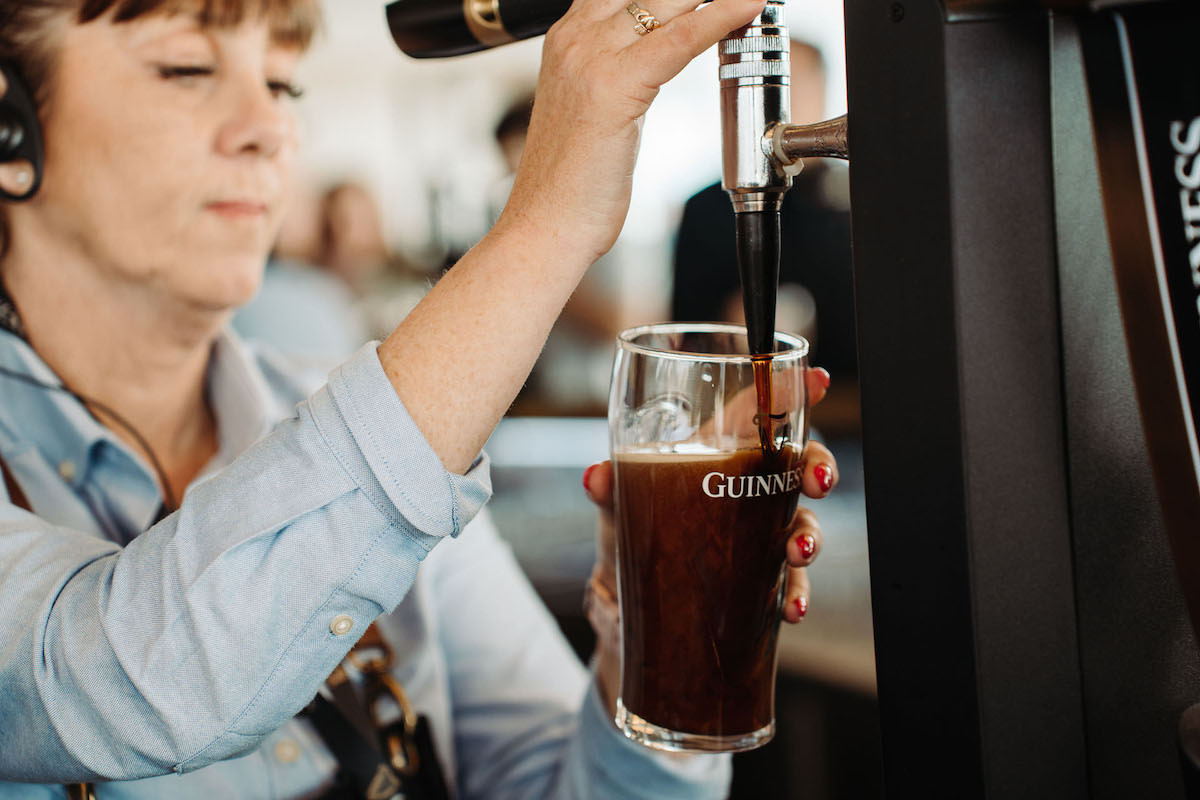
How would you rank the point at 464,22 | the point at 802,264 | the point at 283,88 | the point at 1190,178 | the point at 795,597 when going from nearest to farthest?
the point at 1190,178
the point at 464,22
the point at 795,597
the point at 283,88
the point at 802,264

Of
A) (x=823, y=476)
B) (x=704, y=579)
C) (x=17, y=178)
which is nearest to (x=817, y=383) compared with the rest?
(x=823, y=476)

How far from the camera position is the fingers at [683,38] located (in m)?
0.47

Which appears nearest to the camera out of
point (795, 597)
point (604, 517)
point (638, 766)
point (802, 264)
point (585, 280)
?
point (795, 597)

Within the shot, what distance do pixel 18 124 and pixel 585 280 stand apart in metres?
1.42

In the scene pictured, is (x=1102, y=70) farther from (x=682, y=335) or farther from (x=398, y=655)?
(x=398, y=655)

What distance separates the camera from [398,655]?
114 cm

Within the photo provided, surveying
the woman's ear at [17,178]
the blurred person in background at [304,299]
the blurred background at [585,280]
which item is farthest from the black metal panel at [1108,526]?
the blurred person in background at [304,299]

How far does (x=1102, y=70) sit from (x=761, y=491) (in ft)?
0.93

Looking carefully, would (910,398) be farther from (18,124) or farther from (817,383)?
(18,124)

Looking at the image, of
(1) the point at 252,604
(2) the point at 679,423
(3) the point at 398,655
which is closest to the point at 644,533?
(2) the point at 679,423

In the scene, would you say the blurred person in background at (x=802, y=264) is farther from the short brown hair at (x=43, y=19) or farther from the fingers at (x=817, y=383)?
the fingers at (x=817, y=383)

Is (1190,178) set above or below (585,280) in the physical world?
above

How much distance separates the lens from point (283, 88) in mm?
1226

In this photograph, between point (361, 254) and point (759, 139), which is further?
point (361, 254)
